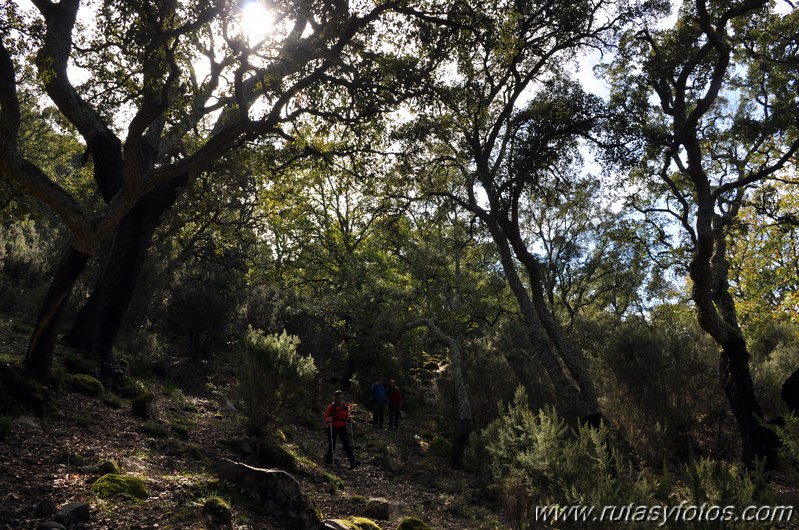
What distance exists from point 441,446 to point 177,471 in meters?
8.69

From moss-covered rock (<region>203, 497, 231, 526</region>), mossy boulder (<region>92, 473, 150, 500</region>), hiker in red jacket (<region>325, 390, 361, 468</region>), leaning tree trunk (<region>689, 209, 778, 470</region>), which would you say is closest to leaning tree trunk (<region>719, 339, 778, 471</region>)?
leaning tree trunk (<region>689, 209, 778, 470</region>)

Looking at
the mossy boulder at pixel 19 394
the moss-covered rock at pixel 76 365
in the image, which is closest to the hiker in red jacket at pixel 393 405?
the moss-covered rock at pixel 76 365

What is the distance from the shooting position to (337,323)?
65.9ft

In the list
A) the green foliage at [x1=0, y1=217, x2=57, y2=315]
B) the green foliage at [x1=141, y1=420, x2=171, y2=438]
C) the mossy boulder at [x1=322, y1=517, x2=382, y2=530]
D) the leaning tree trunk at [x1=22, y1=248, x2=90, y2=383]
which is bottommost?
the mossy boulder at [x1=322, y1=517, x2=382, y2=530]

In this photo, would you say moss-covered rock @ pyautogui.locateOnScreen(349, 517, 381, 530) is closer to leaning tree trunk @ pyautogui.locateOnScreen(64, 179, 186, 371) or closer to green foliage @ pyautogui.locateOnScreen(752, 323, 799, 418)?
leaning tree trunk @ pyautogui.locateOnScreen(64, 179, 186, 371)

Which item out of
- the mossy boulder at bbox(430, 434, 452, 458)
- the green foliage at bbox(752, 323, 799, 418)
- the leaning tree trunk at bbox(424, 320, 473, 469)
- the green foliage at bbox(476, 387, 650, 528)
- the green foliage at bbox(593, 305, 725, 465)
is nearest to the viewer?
the green foliage at bbox(476, 387, 650, 528)

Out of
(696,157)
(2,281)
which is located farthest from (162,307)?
(696,157)

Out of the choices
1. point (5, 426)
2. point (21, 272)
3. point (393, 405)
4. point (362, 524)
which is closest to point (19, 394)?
point (5, 426)

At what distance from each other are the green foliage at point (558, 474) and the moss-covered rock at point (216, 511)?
337cm

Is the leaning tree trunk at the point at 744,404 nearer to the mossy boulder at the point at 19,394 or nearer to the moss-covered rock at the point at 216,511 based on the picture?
the moss-covered rock at the point at 216,511

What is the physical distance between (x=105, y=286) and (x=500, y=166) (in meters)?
10.1

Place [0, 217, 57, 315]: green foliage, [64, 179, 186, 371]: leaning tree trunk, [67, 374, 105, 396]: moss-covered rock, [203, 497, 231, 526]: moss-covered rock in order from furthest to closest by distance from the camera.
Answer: [0, 217, 57, 315]: green foliage → [64, 179, 186, 371]: leaning tree trunk → [67, 374, 105, 396]: moss-covered rock → [203, 497, 231, 526]: moss-covered rock

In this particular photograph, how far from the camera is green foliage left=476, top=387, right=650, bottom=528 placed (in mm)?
4609

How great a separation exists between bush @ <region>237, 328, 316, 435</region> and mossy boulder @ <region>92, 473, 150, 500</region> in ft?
10.9
